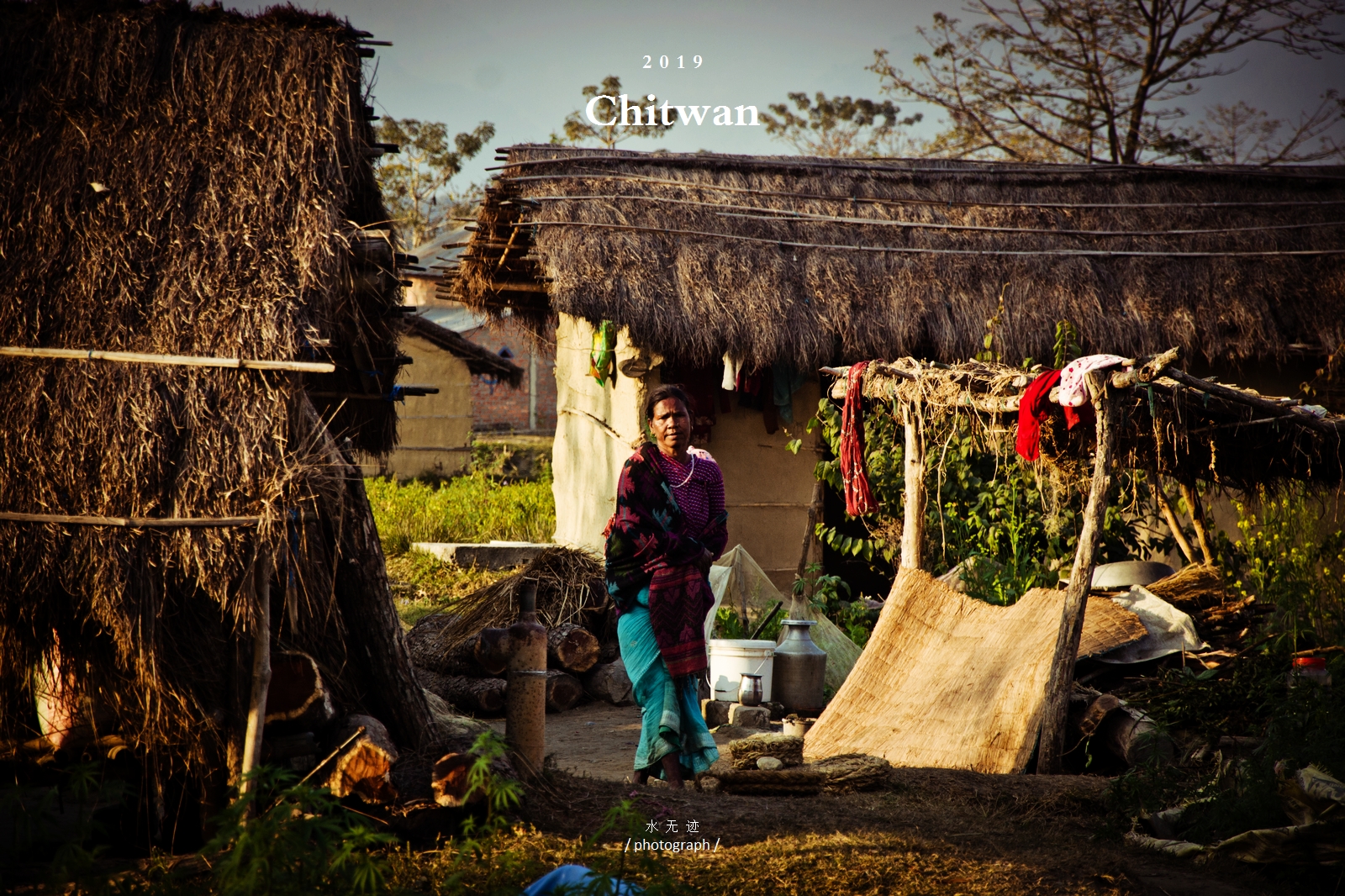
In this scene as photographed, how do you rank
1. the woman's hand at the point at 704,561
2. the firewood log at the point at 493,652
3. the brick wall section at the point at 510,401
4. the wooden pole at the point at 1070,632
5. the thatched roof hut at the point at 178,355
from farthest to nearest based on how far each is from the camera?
the brick wall section at the point at 510,401 < the firewood log at the point at 493,652 < the wooden pole at the point at 1070,632 < the woman's hand at the point at 704,561 < the thatched roof hut at the point at 178,355

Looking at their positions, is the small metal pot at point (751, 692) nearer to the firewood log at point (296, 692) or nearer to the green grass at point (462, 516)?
the firewood log at point (296, 692)

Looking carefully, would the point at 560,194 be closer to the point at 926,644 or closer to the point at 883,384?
the point at 883,384

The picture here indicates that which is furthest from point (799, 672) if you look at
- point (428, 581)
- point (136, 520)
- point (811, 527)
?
point (428, 581)

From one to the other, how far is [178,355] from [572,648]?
389 centimetres

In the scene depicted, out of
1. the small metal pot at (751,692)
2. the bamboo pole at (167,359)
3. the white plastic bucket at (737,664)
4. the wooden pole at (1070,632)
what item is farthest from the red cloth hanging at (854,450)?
the bamboo pole at (167,359)

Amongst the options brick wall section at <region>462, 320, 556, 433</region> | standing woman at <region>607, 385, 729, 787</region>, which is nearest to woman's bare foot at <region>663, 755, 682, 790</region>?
standing woman at <region>607, 385, 729, 787</region>

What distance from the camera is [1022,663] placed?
5.09 m

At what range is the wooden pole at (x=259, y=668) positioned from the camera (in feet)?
11.3

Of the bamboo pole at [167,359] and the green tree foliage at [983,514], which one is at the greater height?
the bamboo pole at [167,359]

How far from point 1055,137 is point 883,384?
661 inches

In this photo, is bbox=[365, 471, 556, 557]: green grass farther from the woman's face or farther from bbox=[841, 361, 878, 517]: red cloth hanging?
the woman's face

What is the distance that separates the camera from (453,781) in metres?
3.48

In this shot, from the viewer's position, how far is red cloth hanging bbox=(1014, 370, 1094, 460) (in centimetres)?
493

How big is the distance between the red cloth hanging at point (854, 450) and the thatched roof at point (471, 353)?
11579 mm
